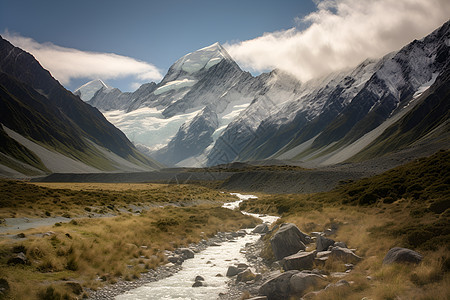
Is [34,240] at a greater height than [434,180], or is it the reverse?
[34,240]

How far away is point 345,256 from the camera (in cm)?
1773

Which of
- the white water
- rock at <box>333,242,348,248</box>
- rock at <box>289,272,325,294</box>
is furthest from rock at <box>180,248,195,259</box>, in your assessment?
rock at <box>289,272,325,294</box>

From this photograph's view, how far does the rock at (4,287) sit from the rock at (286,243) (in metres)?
15.9

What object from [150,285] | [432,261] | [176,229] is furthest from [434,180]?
[150,285]

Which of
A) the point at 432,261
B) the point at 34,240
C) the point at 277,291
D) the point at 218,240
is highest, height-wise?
the point at 34,240

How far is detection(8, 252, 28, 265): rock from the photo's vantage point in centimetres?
1720

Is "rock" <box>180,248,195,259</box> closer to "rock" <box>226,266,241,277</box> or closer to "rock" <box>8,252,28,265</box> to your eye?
"rock" <box>226,266,241,277</box>

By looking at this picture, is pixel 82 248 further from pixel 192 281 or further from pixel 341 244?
pixel 341 244

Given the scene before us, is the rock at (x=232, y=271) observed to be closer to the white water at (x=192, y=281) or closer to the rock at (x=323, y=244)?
the white water at (x=192, y=281)

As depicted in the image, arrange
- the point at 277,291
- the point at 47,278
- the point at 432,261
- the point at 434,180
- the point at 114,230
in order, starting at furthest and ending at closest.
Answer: the point at 434,180
the point at 114,230
the point at 47,278
the point at 277,291
the point at 432,261

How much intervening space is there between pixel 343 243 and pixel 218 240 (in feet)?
Answer: 53.8

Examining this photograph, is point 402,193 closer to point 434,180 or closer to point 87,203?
point 434,180

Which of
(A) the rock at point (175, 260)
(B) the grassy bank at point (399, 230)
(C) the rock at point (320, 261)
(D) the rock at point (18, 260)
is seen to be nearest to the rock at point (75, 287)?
(D) the rock at point (18, 260)

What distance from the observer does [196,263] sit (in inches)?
976
